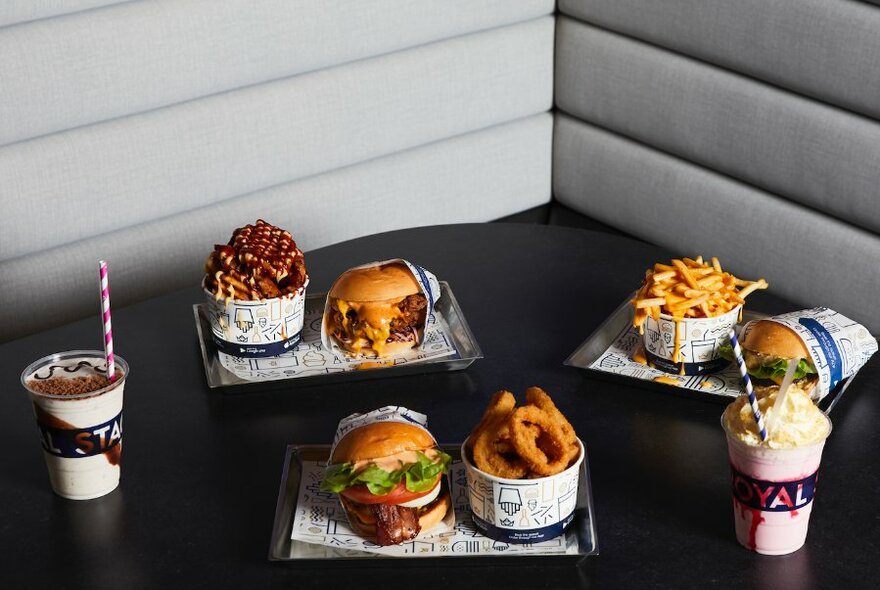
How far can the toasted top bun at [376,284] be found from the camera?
153 cm

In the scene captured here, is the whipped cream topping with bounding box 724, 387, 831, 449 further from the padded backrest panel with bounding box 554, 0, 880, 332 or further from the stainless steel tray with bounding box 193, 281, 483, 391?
the padded backrest panel with bounding box 554, 0, 880, 332

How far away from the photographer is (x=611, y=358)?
1.50m

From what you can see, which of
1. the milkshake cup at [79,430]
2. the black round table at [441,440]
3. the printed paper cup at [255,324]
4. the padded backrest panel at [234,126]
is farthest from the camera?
the padded backrest panel at [234,126]

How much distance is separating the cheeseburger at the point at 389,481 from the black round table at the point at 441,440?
5 cm

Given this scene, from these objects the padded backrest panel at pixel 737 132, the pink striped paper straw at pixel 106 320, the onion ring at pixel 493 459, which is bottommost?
the padded backrest panel at pixel 737 132

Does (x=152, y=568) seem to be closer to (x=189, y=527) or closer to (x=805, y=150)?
(x=189, y=527)

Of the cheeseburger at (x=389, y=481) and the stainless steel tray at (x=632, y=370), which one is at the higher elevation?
the cheeseburger at (x=389, y=481)

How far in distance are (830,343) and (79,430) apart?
902mm

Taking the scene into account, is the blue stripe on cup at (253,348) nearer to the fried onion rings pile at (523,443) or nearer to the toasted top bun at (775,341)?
the fried onion rings pile at (523,443)

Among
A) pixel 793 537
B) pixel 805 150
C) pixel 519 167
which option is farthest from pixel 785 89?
pixel 793 537

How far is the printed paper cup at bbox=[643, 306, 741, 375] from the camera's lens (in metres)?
1.43

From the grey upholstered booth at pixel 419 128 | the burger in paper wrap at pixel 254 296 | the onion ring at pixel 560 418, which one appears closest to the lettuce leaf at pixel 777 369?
the onion ring at pixel 560 418

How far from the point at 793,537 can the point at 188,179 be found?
1.53 m

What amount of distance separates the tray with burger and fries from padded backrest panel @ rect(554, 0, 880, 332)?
86 cm
